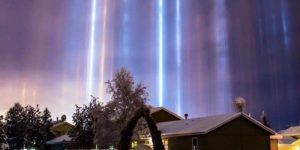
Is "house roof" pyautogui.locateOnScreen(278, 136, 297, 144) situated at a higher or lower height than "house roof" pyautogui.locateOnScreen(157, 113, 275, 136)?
lower

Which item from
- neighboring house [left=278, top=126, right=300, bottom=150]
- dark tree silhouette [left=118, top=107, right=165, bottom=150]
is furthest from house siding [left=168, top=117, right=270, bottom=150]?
neighboring house [left=278, top=126, right=300, bottom=150]

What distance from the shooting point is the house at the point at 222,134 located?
44375 mm

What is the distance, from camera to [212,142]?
1746 inches

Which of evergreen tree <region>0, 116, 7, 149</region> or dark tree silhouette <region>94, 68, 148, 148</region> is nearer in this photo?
dark tree silhouette <region>94, 68, 148, 148</region>

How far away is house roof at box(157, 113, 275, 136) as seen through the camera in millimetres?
44438

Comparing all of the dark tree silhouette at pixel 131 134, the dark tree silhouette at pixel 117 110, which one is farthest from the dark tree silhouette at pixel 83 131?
the dark tree silhouette at pixel 131 134

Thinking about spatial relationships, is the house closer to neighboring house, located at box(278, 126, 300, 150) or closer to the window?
the window

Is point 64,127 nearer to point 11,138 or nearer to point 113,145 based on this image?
point 11,138

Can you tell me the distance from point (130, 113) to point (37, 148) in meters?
46.4

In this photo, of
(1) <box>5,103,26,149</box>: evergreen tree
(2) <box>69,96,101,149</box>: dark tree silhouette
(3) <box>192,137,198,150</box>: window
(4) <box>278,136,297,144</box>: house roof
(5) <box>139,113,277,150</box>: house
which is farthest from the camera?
(1) <box>5,103,26,149</box>: evergreen tree

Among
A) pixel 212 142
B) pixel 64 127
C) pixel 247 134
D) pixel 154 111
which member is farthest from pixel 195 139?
pixel 64 127

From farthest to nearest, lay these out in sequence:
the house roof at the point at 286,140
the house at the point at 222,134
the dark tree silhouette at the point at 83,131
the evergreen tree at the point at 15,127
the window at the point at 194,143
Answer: the evergreen tree at the point at 15,127
the house roof at the point at 286,140
the dark tree silhouette at the point at 83,131
the window at the point at 194,143
the house at the point at 222,134

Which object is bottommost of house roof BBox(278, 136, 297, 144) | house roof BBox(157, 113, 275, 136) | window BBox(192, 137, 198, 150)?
window BBox(192, 137, 198, 150)

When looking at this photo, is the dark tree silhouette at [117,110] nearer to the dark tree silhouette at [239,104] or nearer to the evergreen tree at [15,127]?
the dark tree silhouette at [239,104]
